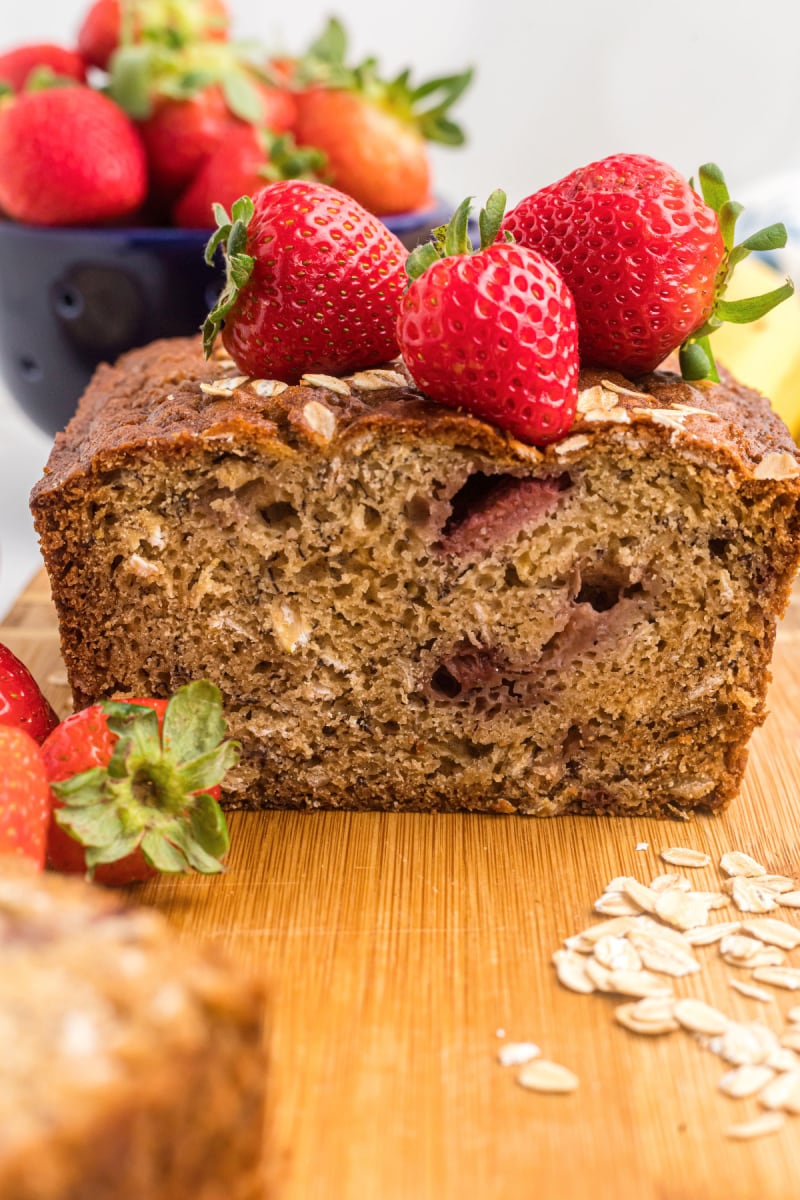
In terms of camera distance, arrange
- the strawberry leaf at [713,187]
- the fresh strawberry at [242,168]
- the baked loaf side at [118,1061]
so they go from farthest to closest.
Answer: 1. the fresh strawberry at [242,168]
2. the strawberry leaf at [713,187]
3. the baked loaf side at [118,1061]

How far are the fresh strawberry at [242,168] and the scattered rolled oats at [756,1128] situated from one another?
8.35 feet

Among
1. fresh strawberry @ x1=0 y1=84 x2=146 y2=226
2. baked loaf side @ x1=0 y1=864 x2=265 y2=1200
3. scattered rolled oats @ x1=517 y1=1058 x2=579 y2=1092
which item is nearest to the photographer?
baked loaf side @ x1=0 y1=864 x2=265 y2=1200

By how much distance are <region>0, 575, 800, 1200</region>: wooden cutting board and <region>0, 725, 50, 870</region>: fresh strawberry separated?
1.05 ft

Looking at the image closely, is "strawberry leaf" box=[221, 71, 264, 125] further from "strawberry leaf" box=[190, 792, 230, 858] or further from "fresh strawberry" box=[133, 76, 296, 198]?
"strawberry leaf" box=[190, 792, 230, 858]

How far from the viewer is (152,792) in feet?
6.78

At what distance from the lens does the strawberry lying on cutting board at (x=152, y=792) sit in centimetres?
201

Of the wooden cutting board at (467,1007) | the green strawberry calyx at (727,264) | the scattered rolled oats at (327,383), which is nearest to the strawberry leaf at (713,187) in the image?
the green strawberry calyx at (727,264)

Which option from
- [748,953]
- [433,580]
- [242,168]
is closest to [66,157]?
[242,168]

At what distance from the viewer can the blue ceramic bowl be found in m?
3.41

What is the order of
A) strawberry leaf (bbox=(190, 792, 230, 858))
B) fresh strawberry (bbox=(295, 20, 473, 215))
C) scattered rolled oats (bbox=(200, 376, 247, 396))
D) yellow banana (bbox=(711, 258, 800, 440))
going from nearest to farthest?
strawberry leaf (bbox=(190, 792, 230, 858))
scattered rolled oats (bbox=(200, 376, 247, 396))
fresh strawberry (bbox=(295, 20, 473, 215))
yellow banana (bbox=(711, 258, 800, 440))

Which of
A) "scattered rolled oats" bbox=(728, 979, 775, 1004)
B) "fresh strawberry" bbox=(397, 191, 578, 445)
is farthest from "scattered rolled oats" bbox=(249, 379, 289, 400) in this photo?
"scattered rolled oats" bbox=(728, 979, 775, 1004)

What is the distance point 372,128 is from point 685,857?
7.19 feet

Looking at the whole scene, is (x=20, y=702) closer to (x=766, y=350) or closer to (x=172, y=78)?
(x=172, y=78)

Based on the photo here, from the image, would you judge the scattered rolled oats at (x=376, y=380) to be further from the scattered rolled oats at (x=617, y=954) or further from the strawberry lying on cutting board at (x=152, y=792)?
the scattered rolled oats at (x=617, y=954)
